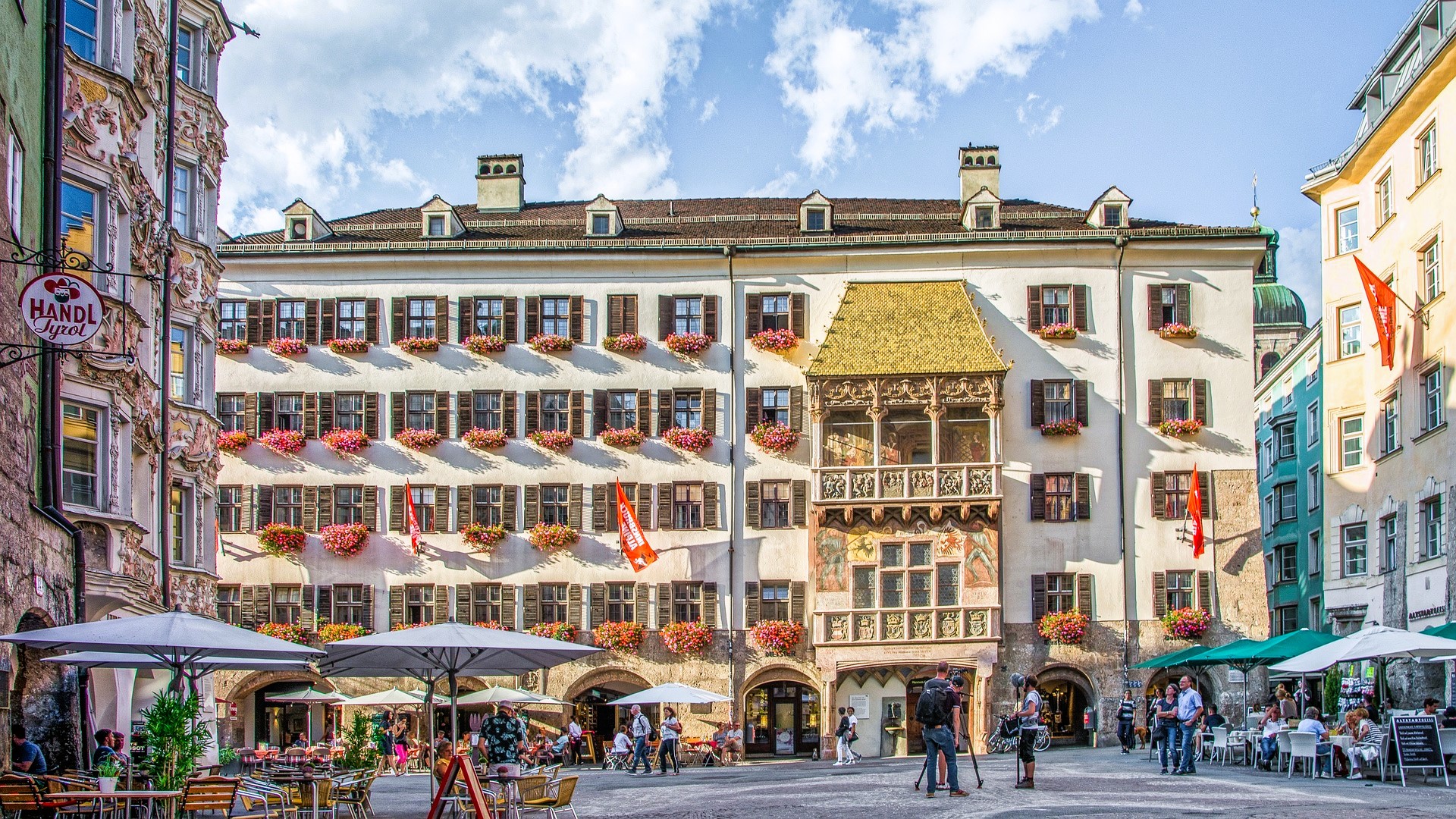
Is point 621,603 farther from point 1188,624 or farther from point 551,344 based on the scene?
point 1188,624

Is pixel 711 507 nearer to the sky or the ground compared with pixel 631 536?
nearer to the sky

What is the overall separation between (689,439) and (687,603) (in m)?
4.83

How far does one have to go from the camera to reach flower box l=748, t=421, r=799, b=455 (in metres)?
49.1

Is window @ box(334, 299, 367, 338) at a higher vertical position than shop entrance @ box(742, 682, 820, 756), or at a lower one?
higher

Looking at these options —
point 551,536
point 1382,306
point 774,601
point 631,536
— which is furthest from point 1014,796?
point 551,536

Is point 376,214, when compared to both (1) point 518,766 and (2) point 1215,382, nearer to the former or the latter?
(2) point 1215,382

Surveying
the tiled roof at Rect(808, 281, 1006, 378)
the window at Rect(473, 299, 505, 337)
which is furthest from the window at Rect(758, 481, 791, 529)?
the window at Rect(473, 299, 505, 337)

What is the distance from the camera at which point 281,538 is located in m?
48.9

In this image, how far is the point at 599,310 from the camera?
50.6 m

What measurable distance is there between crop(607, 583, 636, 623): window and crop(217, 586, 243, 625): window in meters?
10.9

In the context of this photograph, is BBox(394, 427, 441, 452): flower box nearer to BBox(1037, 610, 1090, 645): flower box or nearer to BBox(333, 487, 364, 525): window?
BBox(333, 487, 364, 525): window

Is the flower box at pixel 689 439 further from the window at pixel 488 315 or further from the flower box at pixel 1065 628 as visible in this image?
the flower box at pixel 1065 628

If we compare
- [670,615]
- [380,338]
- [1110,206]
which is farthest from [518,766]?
[1110,206]

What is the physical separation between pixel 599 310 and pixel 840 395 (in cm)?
799
